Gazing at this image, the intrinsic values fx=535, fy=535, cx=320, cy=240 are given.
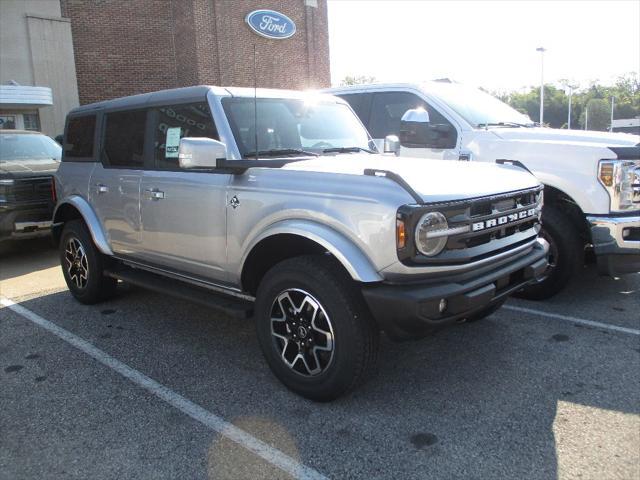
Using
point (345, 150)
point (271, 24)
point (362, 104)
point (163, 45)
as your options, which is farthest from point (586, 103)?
point (345, 150)

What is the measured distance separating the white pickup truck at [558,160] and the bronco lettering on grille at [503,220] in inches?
46.9

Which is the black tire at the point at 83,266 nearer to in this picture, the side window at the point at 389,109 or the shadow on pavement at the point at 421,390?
the shadow on pavement at the point at 421,390

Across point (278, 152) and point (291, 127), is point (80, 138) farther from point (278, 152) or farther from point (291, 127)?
point (278, 152)

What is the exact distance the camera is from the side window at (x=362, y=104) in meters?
6.48

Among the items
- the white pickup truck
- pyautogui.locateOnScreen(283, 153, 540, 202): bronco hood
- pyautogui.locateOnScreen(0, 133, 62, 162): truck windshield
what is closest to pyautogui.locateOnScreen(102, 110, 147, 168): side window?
pyautogui.locateOnScreen(283, 153, 540, 202): bronco hood

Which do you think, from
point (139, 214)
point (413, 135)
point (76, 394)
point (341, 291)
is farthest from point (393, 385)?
point (413, 135)

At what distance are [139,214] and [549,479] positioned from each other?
352cm

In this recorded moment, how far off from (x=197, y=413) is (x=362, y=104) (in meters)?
4.47

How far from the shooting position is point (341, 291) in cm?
302

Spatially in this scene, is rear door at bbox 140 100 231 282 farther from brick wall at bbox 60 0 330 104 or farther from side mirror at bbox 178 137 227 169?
brick wall at bbox 60 0 330 104

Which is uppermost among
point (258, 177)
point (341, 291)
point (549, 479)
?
point (258, 177)

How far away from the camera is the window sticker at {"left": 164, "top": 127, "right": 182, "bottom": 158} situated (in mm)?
4215

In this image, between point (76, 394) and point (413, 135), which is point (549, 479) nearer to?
point (76, 394)

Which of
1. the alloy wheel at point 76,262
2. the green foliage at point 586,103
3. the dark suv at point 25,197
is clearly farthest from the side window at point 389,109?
the green foliage at point 586,103
